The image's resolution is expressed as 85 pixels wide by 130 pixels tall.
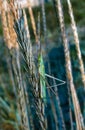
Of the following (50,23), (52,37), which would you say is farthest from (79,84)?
(50,23)

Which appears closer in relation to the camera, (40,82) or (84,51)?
(40,82)

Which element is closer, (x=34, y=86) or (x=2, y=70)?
→ (x=34, y=86)

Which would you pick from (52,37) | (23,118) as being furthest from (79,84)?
(52,37)

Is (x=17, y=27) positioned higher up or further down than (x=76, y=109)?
higher up

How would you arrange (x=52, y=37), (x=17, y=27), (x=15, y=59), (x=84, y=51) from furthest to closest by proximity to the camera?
(x=52, y=37) → (x=84, y=51) → (x=15, y=59) → (x=17, y=27)

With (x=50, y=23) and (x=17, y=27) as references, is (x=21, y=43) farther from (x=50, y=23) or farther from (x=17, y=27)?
(x=50, y=23)

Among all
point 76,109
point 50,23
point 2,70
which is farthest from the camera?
point 50,23

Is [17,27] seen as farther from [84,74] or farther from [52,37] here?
[52,37]

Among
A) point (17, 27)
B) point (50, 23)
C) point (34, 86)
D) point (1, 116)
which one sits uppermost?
point (50, 23)

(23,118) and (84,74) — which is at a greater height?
(84,74)
